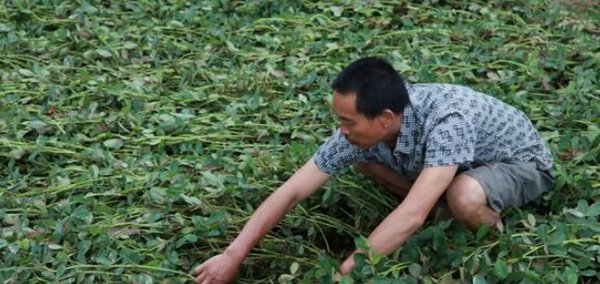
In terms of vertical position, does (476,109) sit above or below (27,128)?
above

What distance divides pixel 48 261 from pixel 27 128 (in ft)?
3.04

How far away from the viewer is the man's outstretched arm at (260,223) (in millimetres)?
2672

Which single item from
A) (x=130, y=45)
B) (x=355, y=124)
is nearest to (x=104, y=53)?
(x=130, y=45)

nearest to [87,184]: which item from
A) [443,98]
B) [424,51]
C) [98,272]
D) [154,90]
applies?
[98,272]

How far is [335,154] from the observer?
273cm

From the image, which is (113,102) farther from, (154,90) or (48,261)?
(48,261)

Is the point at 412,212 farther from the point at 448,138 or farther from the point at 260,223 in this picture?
the point at 260,223

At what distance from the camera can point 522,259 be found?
2.56 m

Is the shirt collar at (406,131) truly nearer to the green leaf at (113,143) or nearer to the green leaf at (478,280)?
the green leaf at (478,280)

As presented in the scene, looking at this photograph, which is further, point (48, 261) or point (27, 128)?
point (27, 128)

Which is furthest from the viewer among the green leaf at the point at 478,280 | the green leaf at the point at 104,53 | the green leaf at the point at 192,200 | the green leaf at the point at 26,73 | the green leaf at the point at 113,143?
the green leaf at the point at 104,53

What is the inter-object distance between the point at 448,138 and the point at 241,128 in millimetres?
1216

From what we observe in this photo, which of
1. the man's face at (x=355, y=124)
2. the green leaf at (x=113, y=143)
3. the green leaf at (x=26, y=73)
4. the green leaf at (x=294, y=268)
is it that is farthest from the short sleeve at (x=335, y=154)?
the green leaf at (x=26, y=73)

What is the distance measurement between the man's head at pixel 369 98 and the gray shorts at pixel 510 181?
0.96ft
